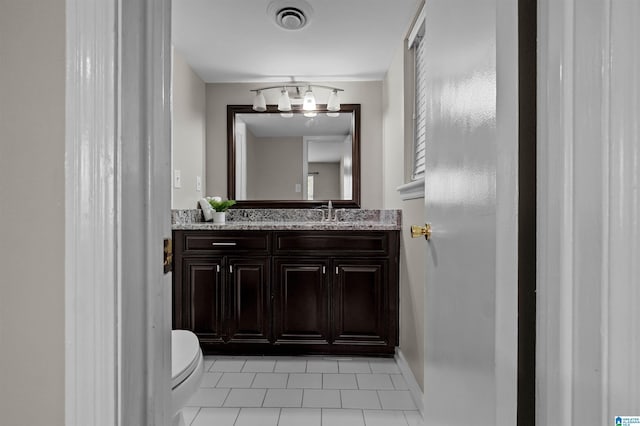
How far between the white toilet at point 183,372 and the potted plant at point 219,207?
5.47 ft

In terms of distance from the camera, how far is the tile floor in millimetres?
1817

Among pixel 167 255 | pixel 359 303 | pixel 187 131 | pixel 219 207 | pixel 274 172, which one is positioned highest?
pixel 187 131

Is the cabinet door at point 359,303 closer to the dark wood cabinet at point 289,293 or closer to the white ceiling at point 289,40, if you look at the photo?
the dark wood cabinet at point 289,293

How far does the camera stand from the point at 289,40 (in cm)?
250

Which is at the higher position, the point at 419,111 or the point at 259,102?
the point at 259,102

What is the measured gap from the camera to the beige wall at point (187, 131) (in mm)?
2619

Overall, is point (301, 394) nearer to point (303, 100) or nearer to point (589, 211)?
point (589, 211)

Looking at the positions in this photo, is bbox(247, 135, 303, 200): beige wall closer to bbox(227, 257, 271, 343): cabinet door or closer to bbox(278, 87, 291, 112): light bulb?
bbox(278, 87, 291, 112): light bulb

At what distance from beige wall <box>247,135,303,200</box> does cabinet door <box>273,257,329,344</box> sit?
0.84 m

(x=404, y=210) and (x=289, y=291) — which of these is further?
(x=289, y=291)

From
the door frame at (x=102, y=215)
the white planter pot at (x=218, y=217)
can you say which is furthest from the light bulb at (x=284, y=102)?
the door frame at (x=102, y=215)

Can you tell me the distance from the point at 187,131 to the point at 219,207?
2.10ft

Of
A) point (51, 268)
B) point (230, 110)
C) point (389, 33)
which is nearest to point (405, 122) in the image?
point (389, 33)

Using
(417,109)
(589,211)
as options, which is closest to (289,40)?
(417,109)
